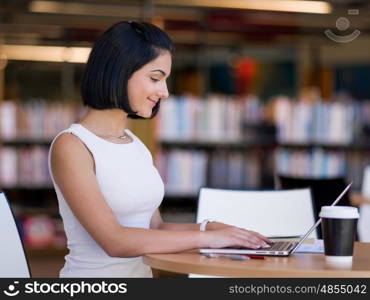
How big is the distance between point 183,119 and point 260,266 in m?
4.27

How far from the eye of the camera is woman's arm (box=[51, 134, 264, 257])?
217 centimetres

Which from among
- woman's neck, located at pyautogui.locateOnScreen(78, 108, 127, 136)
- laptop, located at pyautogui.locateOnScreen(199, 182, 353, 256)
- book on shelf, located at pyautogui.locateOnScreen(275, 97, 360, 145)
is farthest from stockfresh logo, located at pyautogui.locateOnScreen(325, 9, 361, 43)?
laptop, located at pyautogui.locateOnScreen(199, 182, 353, 256)

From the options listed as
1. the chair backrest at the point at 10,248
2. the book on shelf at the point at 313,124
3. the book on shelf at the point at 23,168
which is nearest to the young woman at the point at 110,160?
the chair backrest at the point at 10,248

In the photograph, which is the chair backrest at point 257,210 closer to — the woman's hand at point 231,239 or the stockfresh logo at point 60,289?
the woman's hand at point 231,239

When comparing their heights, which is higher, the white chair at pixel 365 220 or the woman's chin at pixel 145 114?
the woman's chin at pixel 145 114

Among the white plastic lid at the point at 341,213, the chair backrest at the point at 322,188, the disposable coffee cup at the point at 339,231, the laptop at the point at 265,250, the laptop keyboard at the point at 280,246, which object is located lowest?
the chair backrest at the point at 322,188

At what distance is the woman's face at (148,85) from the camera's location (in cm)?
240

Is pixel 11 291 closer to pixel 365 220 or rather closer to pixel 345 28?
pixel 365 220

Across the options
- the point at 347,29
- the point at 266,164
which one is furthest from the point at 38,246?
the point at 347,29

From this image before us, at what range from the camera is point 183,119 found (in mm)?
6195

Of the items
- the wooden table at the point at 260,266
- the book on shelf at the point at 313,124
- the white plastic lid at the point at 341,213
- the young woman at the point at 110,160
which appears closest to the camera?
the wooden table at the point at 260,266

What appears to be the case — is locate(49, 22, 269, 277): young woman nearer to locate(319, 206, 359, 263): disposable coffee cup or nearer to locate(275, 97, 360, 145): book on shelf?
locate(319, 206, 359, 263): disposable coffee cup

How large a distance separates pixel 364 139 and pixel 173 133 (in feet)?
4.79

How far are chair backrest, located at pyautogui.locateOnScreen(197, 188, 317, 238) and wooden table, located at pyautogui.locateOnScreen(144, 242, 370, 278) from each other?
0.96 meters
